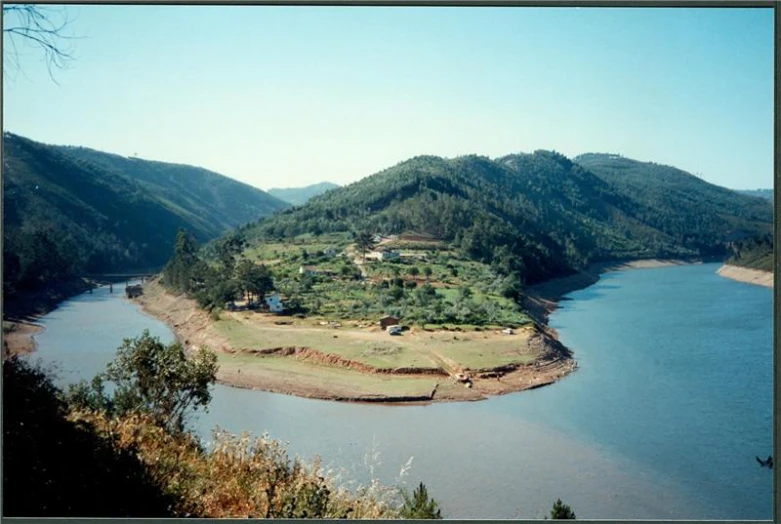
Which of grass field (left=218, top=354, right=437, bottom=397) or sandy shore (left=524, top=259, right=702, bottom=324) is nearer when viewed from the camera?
grass field (left=218, top=354, right=437, bottom=397)

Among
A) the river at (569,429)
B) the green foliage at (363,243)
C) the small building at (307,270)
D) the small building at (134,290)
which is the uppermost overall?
the green foliage at (363,243)

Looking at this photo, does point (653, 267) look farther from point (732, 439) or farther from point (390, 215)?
point (732, 439)

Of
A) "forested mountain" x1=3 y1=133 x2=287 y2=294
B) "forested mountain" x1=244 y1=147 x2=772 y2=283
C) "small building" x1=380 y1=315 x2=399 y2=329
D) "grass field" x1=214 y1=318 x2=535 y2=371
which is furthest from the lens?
"forested mountain" x1=244 y1=147 x2=772 y2=283

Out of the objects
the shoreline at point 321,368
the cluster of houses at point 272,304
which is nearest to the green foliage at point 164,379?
the shoreline at point 321,368

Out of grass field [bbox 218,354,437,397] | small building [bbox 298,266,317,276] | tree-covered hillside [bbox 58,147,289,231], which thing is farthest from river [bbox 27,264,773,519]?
tree-covered hillside [bbox 58,147,289,231]

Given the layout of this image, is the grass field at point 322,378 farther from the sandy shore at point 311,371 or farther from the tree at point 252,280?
the tree at point 252,280

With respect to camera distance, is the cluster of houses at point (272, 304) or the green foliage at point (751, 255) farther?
the green foliage at point (751, 255)

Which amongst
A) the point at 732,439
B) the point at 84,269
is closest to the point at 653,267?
the point at 732,439

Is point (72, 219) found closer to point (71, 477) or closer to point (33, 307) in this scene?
point (33, 307)

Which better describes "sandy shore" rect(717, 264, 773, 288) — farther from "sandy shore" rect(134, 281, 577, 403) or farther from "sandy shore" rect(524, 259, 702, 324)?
"sandy shore" rect(134, 281, 577, 403)
